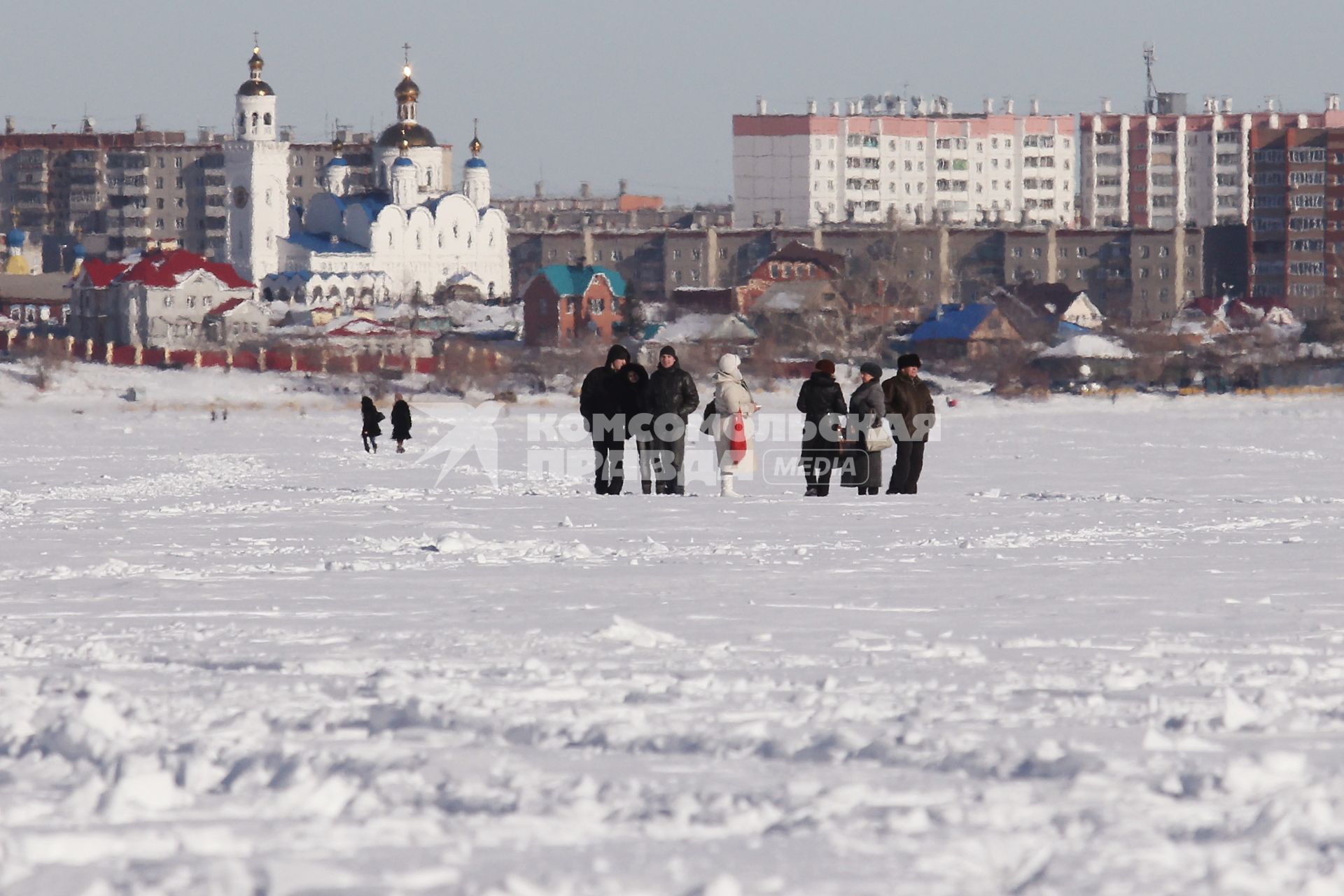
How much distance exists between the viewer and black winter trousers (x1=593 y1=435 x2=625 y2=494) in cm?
1429

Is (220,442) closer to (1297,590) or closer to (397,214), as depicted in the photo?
(1297,590)

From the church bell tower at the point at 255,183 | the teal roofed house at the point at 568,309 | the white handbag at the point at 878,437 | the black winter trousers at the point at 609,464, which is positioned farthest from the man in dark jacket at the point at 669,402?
the church bell tower at the point at 255,183

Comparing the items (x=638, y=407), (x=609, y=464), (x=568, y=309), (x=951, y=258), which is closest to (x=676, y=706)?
(x=638, y=407)

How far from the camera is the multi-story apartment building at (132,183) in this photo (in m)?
131

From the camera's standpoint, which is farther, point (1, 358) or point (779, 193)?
point (779, 193)

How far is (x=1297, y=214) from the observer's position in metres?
103

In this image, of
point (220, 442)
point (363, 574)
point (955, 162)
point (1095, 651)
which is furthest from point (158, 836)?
point (955, 162)

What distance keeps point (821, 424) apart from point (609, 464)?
1.63 meters

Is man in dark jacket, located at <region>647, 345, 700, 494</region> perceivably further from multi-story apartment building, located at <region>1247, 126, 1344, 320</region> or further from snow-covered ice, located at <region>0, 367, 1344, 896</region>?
multi-story apartment building, located at <region>1247, 126, 1344, 320</region>

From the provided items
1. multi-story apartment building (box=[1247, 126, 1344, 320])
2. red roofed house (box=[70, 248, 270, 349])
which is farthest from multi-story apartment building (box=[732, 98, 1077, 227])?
red roofed house (box=[70, 248, 270, 349])

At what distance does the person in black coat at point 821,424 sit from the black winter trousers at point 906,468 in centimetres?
59

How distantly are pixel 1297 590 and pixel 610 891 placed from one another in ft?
17.3

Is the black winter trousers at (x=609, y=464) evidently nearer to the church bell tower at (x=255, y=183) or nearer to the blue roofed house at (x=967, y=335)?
the blue roofed house at (x=967, y=335)

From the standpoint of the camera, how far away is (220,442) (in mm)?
30750
